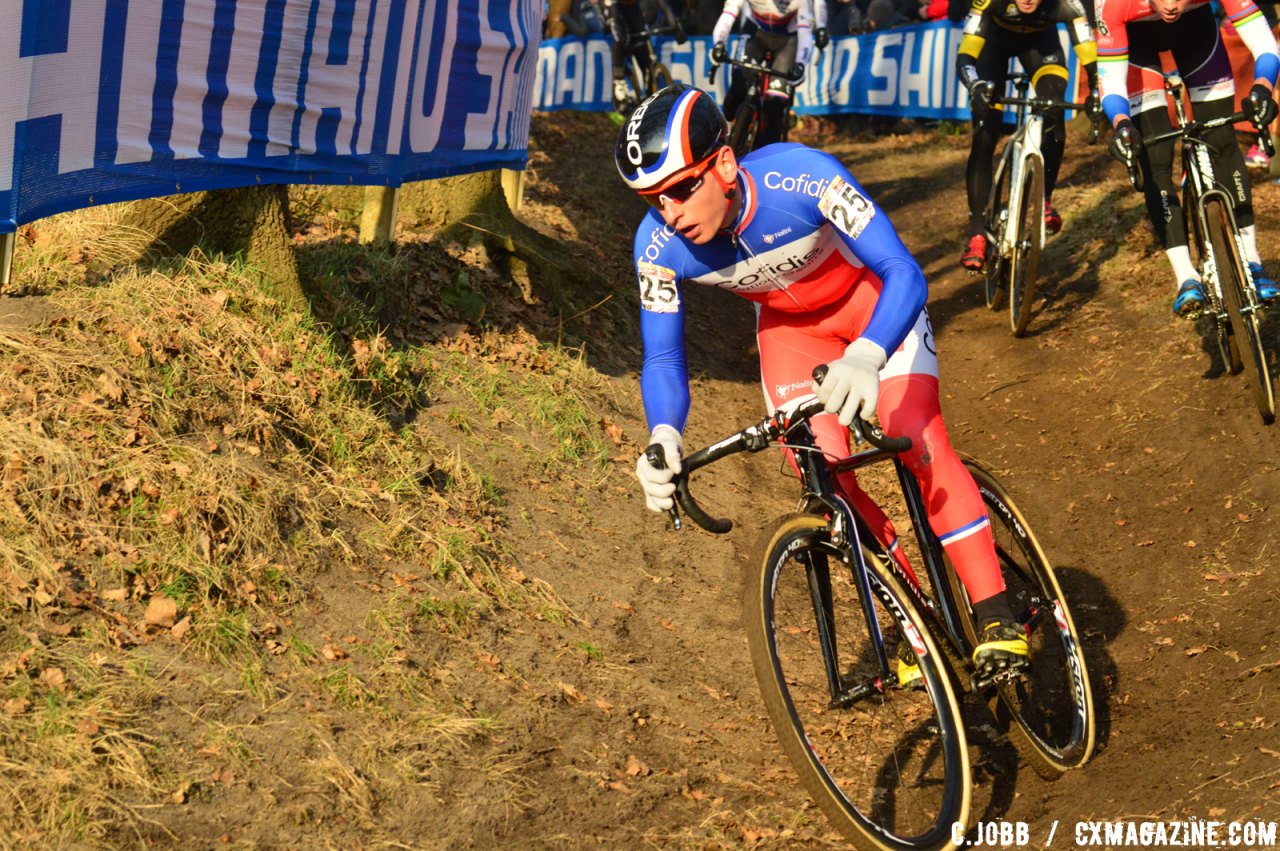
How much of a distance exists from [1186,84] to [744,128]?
589cm

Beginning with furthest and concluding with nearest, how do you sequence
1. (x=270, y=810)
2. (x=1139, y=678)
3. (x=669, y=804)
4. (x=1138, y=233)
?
(x=1138, y=233) → (x=1139, y=678) → (x=669, y=804) → (x=270, y=810)

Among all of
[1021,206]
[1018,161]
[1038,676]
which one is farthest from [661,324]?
[1018,161]

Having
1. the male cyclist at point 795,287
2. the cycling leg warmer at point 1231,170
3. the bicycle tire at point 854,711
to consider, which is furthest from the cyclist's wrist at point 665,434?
the cycling leg warmer at point 1231,170

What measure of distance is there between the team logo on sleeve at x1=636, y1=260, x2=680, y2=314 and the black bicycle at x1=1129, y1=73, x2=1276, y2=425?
13.8 ft

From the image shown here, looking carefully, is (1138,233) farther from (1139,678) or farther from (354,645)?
(354,645)

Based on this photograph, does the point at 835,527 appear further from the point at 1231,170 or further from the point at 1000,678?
the point at 1231,170

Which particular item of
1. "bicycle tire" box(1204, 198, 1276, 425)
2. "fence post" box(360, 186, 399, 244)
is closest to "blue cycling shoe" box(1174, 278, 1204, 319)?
"bicycle tire" box(1204, 198, 1276, 425)

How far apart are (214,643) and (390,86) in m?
4.03

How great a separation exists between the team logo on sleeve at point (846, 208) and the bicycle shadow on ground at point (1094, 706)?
1.98 meters

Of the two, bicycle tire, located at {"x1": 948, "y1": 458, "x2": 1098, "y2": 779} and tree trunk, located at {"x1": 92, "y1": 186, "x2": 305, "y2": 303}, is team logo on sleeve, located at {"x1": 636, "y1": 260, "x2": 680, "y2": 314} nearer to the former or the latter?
bicycle tire, located at {"x1": 948, "y1": 458, "x2": 1098, "y2": 779}

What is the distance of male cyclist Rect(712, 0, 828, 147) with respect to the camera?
43.7 ft

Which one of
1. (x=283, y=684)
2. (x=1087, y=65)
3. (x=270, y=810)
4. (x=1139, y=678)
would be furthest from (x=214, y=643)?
(x=1087, y=65)

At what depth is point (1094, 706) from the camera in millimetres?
5430

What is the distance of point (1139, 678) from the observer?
5.63m
